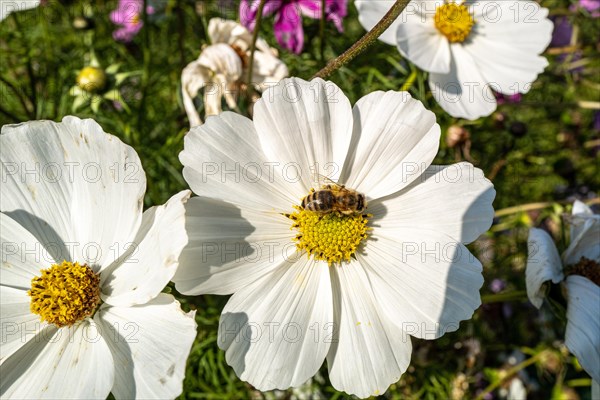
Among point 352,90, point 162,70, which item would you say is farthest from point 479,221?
point 162,70

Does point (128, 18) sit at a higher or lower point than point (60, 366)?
higher

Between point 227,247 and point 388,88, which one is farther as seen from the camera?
point 388,88

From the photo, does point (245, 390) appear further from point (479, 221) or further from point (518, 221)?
point (518, 221)

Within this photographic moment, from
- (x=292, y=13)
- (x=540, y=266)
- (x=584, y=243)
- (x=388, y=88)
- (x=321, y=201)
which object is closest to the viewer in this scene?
(x=321, y=201)

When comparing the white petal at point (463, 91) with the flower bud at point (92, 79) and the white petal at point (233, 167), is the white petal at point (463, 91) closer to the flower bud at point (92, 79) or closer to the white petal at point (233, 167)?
the white petal at point (233, 167)

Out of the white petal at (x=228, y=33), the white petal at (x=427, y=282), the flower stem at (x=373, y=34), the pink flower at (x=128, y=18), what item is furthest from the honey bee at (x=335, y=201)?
the pink flower at (x=128, y=18)

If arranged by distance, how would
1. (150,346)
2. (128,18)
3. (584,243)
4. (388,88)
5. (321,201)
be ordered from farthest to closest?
(128,18), (388,88), (584,243), (321,201), (150,346)

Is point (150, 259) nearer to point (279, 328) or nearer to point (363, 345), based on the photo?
point (279, 328)

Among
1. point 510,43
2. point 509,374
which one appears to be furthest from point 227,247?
point 509,374
